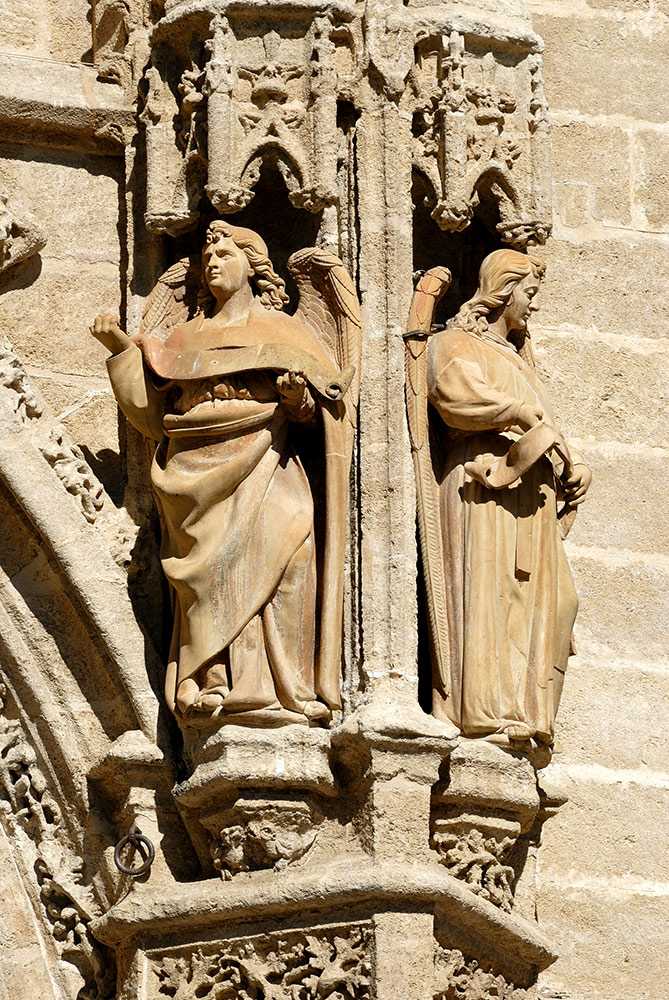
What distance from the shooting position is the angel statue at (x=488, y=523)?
762 centimetres

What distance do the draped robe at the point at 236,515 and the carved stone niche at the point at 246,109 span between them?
15.3 inches

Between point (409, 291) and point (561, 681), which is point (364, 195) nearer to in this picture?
point (409, 291)

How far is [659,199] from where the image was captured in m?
8.73

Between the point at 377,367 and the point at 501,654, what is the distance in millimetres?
815

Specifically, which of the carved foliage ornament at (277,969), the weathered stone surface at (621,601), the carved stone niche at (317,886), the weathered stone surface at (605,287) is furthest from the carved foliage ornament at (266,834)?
the weathered stone surface at (605,287)

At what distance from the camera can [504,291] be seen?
26.2ft

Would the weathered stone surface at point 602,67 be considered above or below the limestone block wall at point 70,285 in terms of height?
above

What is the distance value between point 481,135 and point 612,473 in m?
1.07

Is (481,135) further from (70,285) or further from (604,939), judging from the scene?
(604,939)

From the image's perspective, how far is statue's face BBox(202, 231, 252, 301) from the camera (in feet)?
25.4

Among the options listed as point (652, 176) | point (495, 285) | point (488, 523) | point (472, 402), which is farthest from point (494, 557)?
point (652, 176)

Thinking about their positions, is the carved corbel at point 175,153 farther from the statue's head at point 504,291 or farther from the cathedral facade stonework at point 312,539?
the statue's head at point 504,291

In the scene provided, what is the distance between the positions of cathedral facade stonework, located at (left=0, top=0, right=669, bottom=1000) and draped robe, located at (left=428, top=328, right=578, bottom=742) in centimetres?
1

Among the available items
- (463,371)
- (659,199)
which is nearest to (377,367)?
(463,371)
